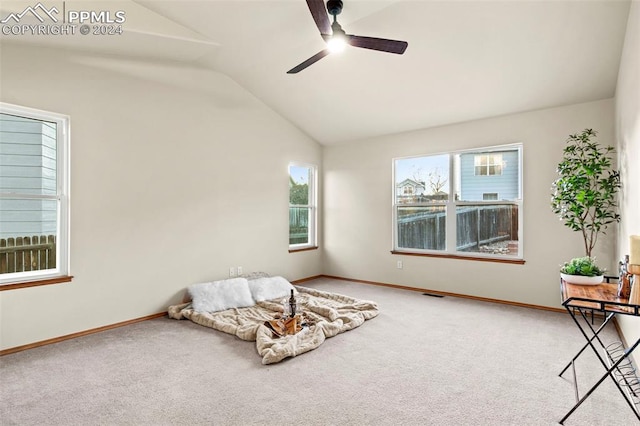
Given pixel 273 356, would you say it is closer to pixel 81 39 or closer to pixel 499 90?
pixel 81 39

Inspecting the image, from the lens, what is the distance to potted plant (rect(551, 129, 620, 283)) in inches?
134

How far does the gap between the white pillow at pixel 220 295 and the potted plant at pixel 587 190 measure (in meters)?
3.54

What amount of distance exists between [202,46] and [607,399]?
4.68m

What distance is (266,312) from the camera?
3998 millimetres

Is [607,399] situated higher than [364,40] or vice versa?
[364,40]

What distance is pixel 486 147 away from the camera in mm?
4645

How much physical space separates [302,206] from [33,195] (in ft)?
12.3

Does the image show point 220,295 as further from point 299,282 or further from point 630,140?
point 630,140

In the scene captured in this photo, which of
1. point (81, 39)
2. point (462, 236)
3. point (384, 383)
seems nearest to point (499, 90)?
point (462, 236)

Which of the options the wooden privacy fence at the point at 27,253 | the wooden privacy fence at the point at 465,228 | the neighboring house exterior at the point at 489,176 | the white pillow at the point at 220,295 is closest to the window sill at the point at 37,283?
the wooden privacy fence at the point at 27,253

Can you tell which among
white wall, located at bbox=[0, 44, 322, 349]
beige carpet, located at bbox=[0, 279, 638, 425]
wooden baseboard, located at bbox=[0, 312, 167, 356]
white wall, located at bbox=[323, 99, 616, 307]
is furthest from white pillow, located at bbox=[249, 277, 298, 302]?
white wall, located at bbox=[323, 99, 616, 307]

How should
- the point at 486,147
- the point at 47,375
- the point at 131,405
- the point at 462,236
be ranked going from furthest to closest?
the point at 462,236, the point at 486,147, the point at 47,375, the point at 131,405

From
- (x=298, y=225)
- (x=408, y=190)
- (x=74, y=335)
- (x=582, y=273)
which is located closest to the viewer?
(x=582, y=273)

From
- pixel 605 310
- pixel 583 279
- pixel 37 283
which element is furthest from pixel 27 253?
pixel 583 279
